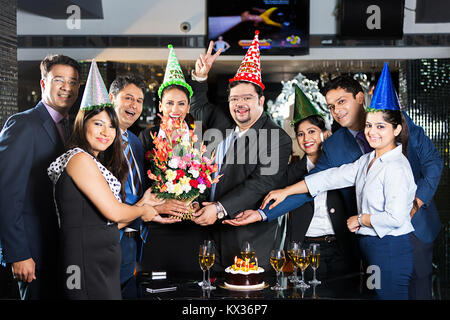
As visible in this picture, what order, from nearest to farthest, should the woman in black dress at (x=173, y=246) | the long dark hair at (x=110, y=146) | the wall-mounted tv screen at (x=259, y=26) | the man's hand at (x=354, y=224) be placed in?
the long dark hair at (x=110, y=146), the man's hand at (x=354, y=224), the woman in black dress at (x=173, y=246), the wall-mounted tv screen at (x=259, y=26)

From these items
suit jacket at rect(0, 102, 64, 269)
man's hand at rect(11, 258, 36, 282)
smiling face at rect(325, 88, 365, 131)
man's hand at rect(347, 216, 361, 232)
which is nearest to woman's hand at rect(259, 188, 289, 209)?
man's hand at rect(347, 216, 361, 232)

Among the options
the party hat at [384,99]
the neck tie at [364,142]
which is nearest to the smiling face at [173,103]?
the neck tie at [364,142]

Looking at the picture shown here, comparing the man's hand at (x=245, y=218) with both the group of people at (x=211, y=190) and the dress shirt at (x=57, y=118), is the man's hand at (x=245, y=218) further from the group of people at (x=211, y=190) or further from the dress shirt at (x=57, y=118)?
the dress shirt at (x=57, y=118)

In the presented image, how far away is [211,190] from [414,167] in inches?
51.9

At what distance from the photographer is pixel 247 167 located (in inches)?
133

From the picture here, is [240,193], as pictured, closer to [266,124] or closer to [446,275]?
[266,124]

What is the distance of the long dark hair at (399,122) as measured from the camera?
283cm

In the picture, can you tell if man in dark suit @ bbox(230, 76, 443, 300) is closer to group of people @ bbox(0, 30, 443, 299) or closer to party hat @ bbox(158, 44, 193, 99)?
group of people @ bbox(0, 30, 443, 299)

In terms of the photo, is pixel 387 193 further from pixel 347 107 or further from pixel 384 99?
pixel 347 107

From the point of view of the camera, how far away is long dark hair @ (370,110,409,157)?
283cm

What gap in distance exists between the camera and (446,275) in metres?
4.86

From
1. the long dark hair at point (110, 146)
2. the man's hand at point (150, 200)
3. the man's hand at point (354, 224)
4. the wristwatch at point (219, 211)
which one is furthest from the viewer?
the wristwatch at point (219, 211)

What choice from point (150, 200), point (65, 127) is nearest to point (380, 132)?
point (150, 200)

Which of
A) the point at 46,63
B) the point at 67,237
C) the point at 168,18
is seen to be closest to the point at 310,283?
the point at 67,237
